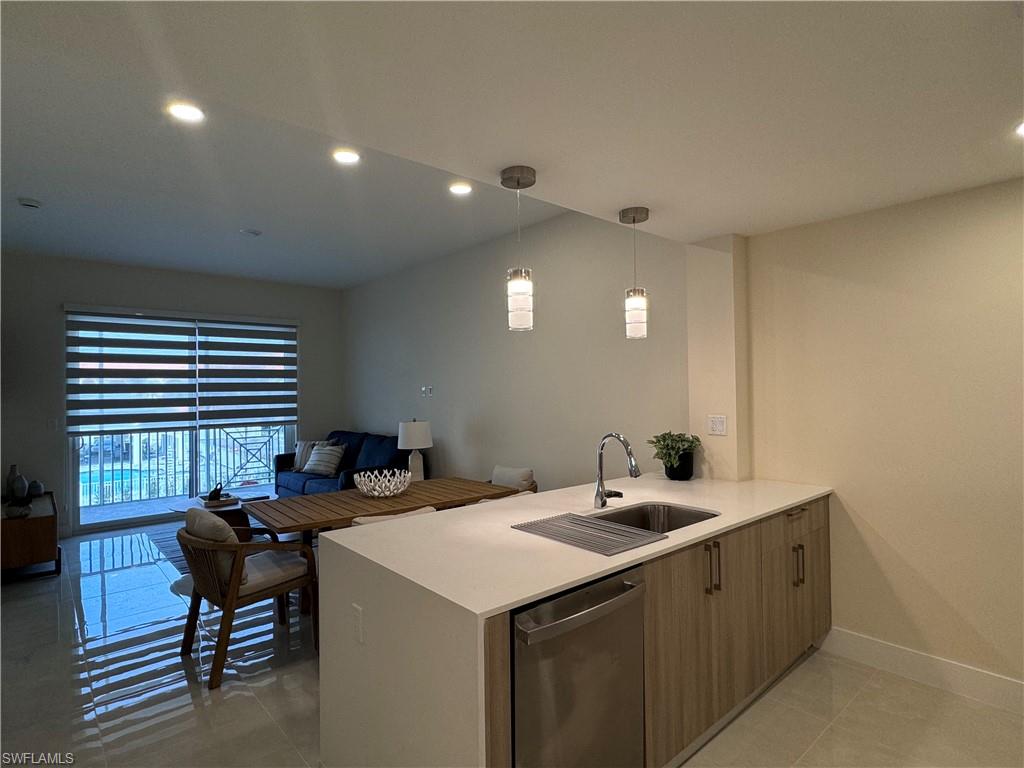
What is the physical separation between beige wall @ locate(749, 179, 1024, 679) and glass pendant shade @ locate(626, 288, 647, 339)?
35.9 inches

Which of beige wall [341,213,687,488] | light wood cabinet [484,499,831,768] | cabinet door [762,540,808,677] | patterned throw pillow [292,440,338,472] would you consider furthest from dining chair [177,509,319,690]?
patterned throw pillow [292,440,338,472]

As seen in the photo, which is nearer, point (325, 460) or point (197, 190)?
point (197, 190)

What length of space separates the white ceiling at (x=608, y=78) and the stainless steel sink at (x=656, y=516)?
144 centimetres

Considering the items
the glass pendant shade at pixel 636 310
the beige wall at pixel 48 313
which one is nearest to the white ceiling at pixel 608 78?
the glass pendant shade at pixel 636 310

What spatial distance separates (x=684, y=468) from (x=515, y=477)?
1.42 m

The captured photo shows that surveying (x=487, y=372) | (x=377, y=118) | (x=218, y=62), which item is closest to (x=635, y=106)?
(x=377, y=118)

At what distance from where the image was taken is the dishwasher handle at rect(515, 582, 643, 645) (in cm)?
137

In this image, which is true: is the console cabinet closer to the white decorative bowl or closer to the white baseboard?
the white baseboard

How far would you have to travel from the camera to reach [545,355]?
4.44 m

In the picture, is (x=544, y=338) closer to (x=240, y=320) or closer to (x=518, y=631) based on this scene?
(x=518, y=631)

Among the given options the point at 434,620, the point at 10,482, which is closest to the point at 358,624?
the point at 434,620

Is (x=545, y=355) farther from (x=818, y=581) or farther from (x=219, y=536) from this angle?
(x=219, y=536)

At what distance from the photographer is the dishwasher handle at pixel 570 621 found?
1373 mm
